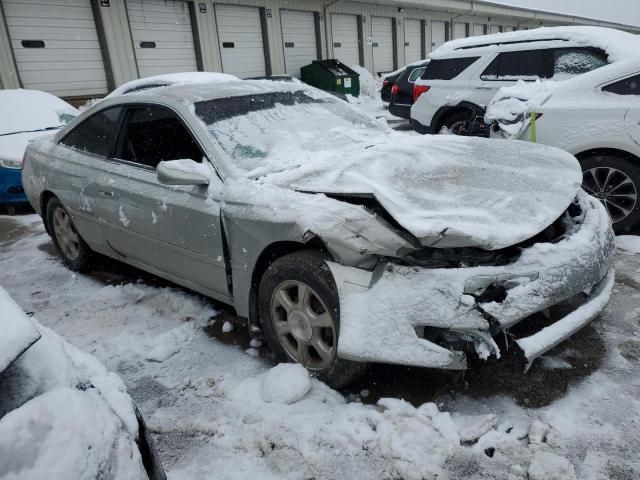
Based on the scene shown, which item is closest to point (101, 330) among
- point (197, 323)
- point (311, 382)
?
point (197, 323)

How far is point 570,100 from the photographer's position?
14.2 ft

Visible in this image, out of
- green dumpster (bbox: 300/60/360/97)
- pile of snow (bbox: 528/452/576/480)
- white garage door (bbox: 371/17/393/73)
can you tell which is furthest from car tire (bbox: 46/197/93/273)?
white garage door (bbox: 371/17/393/73)

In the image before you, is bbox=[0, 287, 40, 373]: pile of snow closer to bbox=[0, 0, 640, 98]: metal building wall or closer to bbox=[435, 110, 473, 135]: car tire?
bbox=[435, 110, 473, 135]: car tire

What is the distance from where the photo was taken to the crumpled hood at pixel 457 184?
7.06 feet

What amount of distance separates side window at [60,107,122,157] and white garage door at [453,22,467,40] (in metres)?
26.9

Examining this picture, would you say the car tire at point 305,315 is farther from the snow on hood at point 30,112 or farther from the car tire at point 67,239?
the snow on hood at point 30,112

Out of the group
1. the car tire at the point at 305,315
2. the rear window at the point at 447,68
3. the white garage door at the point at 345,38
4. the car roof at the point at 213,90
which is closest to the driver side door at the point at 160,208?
the car roof at the point at 213,90

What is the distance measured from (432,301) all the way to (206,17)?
583 inches

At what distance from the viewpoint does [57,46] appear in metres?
11.6

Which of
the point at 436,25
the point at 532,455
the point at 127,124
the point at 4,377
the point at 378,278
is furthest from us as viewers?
the point at 436,25

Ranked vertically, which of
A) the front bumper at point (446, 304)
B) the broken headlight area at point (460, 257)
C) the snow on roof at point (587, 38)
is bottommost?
the front bumper at point (446, 304)

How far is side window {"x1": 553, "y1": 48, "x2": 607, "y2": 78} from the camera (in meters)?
5.54

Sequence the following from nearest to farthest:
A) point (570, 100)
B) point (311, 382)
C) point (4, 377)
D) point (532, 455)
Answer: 1. point (4, 377)
2. point (532, 455)
3. point (311, 382)
4. point (570, 100)

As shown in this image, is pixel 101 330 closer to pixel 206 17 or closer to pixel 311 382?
pixel 311 382
